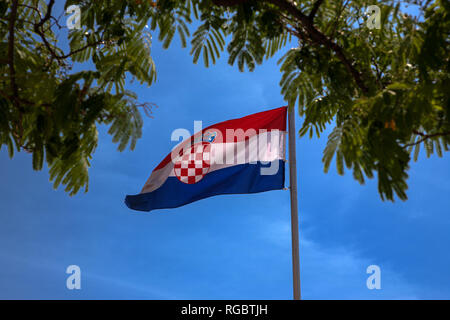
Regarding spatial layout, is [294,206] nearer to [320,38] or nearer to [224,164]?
[224,164]

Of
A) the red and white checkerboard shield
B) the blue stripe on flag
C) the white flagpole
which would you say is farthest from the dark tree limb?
the red and white checkerboard shield

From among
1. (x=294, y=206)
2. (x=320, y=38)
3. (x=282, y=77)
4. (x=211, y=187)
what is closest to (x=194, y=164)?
(x=211, y=187)

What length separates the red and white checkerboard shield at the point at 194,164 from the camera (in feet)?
21.7

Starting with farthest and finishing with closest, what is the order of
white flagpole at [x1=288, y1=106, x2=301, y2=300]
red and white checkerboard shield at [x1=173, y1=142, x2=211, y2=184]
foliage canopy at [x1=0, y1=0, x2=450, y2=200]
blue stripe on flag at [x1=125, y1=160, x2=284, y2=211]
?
red and white checkerboard shield at [x1=173, y1=142, x2=211, y2=184] < blue stripe on flag at [x1=125, y1=160, x2=284, y2=211] < white flagpole at [x1=288, y1=106, x2=301, y2=300] < foliage canopy at [x1=0, y1=0, x2=450, y2=200]

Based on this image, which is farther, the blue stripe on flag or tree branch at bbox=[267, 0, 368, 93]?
the blue stripe on flag

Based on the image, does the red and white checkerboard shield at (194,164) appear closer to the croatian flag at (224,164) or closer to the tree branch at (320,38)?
the croatian flag at (224,164)

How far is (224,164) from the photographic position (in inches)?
257

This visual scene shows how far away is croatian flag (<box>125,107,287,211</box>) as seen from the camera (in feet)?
20.9

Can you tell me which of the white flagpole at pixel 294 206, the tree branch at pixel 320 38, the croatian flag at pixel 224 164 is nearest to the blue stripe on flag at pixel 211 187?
the croatian flag at pixel 224 164

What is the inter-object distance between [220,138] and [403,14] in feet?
13.8

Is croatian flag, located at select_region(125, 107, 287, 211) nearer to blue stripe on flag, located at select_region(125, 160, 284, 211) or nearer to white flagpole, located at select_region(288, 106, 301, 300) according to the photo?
blue stripe on flag, located at select_region(125, 160, 284, 211)
